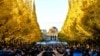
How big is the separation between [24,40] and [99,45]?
86.5 ft

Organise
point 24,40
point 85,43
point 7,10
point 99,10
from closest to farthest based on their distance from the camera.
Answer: point 99,10 < point 7,10 < point 85,43 < point 24,40

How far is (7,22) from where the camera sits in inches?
2309

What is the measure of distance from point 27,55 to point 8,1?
15.9 m

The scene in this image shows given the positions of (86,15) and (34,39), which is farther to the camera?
(34,39)

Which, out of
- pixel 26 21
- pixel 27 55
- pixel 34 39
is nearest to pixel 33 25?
pixel 34 39

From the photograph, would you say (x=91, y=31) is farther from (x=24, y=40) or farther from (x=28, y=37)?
(x=28, y=37)

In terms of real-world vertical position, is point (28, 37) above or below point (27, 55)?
below

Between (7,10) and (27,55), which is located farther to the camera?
(7,10)

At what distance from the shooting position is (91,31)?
54938 millimetres

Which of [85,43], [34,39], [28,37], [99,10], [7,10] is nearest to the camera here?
[99,10]

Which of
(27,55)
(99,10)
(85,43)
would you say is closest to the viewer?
(27,55)

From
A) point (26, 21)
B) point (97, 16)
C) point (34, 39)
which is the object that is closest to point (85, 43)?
point (97, 16)

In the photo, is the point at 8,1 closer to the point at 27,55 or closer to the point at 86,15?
the point at 86,15

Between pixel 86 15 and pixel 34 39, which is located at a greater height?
pixel 86 15
